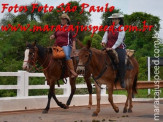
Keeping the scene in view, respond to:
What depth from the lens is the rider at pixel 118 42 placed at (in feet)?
41.1

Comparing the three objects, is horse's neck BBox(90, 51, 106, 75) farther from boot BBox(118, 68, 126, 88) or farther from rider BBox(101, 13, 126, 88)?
boot BBox(118, 68, 126, 88)

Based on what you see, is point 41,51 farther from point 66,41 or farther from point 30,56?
point 66,41

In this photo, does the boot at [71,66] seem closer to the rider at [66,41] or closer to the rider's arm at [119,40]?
the rider at [66,41]

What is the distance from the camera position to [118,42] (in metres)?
12.5

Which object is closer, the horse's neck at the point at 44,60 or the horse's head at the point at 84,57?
the horse's head at the point at 84,57

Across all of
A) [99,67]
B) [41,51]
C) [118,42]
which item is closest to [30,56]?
[41,51]

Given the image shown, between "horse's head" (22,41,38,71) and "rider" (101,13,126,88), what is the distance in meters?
2.22

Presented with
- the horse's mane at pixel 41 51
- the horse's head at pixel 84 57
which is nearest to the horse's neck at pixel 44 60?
the horse's mane at pixel 41 51

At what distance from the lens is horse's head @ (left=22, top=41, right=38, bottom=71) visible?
12320 mm

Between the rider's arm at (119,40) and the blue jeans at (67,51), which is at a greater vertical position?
the rider's arm at (119,40)

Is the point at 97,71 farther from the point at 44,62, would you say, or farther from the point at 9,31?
the point at 9,31

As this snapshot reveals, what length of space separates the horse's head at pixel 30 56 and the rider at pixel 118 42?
7.28 feet

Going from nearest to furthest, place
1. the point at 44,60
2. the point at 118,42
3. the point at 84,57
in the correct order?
the point at 84,57, the point at 118,42, the point at 44,60

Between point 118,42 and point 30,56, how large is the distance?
2848mm
